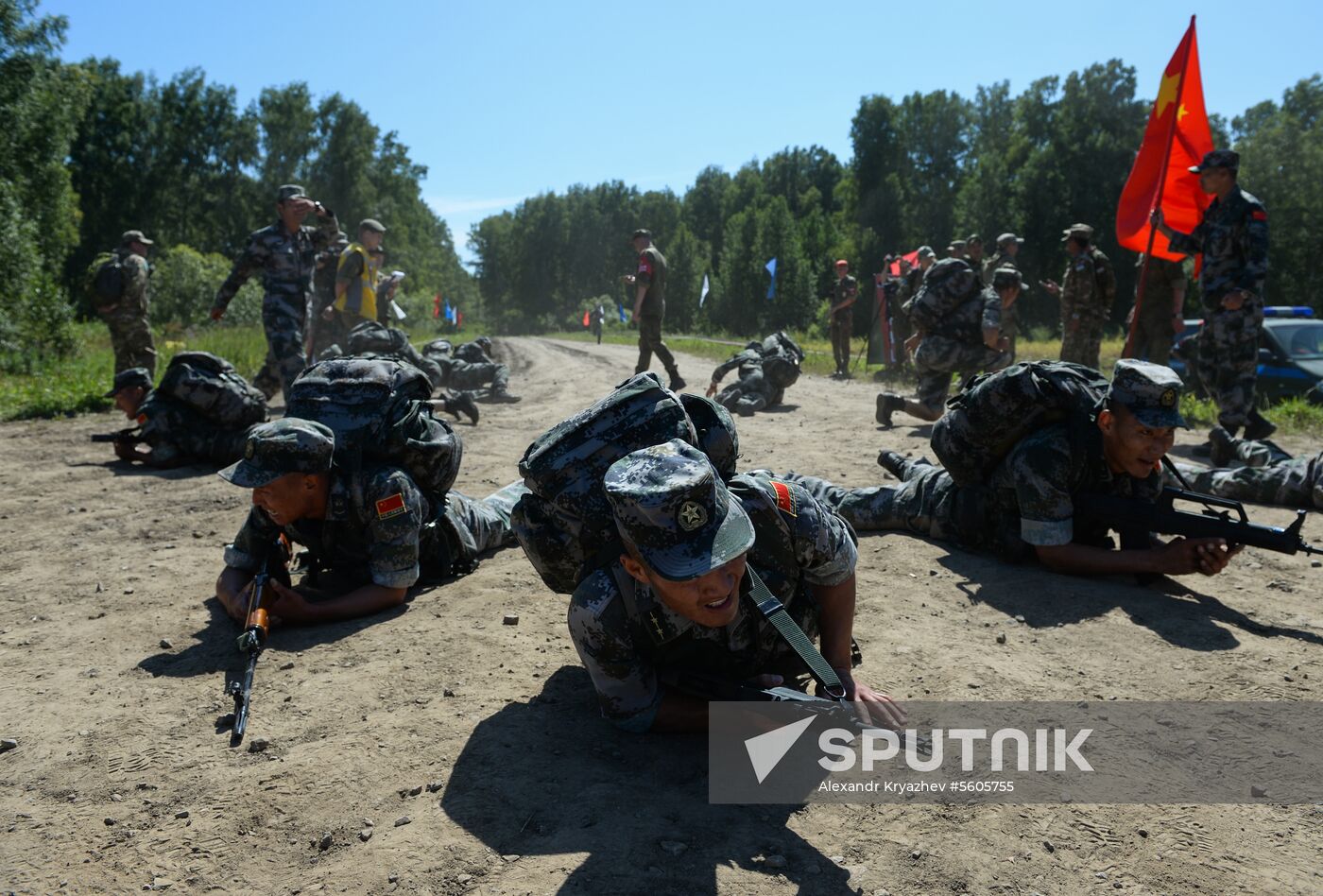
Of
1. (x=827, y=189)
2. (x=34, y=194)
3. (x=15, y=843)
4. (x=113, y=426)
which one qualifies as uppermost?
(x=827, y=189)

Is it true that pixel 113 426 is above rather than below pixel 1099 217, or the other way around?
below

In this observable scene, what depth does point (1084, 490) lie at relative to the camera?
15.0 feet

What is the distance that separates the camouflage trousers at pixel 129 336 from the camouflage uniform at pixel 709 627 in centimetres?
1033

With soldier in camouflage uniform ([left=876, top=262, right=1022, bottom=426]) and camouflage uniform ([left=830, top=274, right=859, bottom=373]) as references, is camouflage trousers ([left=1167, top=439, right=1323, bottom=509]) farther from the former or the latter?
camouflage uniform ([left=830, top=274, right=859, bottom=373])

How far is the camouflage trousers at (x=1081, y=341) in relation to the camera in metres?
11.3

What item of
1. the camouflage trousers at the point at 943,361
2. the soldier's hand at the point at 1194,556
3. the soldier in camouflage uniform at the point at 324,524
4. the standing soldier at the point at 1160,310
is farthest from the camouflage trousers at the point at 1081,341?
the soldier in camouflage uniform at the point at 324,524

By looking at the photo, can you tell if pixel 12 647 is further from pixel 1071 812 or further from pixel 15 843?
pixel 1071 812

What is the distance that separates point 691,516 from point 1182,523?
2999 millimetres

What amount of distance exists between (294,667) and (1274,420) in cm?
968

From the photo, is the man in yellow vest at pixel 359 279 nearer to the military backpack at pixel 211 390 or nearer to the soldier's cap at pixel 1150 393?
the military backpack at pixel 211 390

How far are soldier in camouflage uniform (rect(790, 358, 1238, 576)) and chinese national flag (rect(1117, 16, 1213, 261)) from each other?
5.09 metres

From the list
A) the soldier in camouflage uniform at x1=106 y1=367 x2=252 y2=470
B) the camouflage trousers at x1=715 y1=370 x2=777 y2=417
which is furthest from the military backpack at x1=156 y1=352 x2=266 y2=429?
the camouflage trousers at x1=715 y1=370 x2=777 y2=417

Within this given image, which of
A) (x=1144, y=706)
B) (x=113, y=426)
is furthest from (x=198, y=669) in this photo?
(x=113, y=426)

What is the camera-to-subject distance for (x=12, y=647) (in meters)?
4.11
